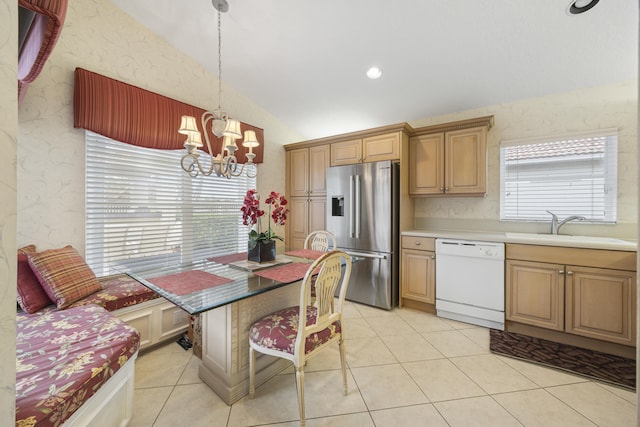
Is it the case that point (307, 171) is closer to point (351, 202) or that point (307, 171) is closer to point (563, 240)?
point (351, 202)

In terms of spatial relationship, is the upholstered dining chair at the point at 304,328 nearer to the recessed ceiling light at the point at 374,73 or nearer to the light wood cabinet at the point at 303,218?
the light wood cabinet at the point at 303,218

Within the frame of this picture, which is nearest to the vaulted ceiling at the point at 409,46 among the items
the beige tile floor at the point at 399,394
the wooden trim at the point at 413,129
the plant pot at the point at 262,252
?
the wooden trim at the point at 413,129

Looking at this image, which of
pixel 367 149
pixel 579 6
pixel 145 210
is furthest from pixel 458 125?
pixel 145 210

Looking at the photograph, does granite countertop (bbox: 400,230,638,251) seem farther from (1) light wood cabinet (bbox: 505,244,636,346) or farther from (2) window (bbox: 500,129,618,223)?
(2) window (bbox: 500,129,618,223)

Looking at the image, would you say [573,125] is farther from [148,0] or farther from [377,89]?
[148,0]

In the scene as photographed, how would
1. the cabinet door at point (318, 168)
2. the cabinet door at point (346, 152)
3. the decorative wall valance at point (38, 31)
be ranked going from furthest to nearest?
the cabinet door at point (318, 168)
the cabinet door at point (346, 152)
the decorative wall valance at point (38, 31)

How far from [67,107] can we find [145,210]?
1.02 m

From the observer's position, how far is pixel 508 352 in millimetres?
2160

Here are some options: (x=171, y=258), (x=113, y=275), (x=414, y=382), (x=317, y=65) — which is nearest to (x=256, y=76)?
(x=317, y=65)

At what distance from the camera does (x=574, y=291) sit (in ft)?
7.26

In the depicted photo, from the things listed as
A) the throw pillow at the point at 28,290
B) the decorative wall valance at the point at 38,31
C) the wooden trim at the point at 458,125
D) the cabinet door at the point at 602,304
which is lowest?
the cabinet door at the point at 602,304

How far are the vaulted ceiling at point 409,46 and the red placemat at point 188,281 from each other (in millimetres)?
2245

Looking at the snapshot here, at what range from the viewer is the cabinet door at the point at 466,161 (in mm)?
2804

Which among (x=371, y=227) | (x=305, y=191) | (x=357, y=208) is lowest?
(x=371, y=227)
